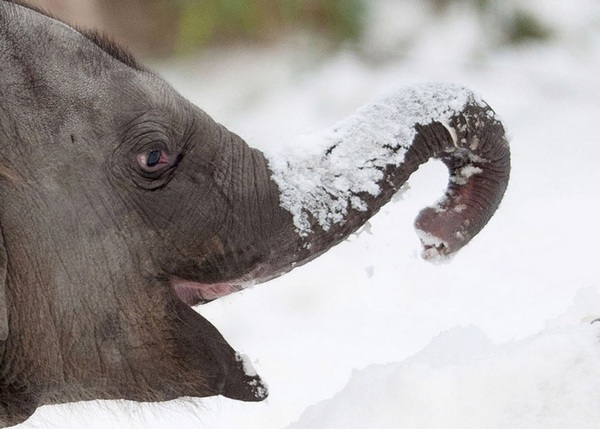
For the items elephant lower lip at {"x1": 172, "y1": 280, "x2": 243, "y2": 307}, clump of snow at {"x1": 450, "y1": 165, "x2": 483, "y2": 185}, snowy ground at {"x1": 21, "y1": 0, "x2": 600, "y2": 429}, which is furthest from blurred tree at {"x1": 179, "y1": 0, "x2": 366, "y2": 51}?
elephant lower lip at {"x1": 172, "y1": 280, "x2": 243, "y2": 307}

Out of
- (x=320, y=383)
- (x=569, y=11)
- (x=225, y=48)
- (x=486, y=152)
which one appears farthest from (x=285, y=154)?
(x=225, y=48)

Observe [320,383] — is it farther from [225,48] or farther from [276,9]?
[225,48]

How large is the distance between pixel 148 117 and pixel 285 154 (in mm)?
284

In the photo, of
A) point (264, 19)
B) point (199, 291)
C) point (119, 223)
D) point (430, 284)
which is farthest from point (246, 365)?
point (264, 19)

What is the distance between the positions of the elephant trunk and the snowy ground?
186mm

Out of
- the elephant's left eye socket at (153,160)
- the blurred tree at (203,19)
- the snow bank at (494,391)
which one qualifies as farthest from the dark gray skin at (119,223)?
the blurred tree at (203,19)

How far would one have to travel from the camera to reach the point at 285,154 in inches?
105

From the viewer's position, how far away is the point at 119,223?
101 inches

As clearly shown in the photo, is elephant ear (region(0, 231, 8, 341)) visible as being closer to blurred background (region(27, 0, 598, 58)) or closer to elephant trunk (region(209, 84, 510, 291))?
elephant trunk (region(209, 84, 510, 291))

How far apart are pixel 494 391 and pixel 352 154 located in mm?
554

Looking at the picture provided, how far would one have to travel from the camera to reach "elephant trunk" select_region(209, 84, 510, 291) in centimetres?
261

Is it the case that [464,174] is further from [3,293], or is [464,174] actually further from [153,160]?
[3,293]

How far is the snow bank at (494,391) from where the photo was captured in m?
2.60

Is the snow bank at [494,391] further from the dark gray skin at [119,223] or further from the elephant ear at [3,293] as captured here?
the elephant ear at [3,293]
